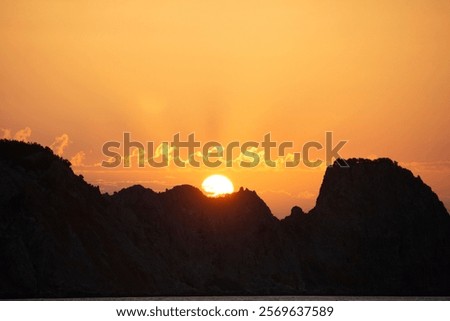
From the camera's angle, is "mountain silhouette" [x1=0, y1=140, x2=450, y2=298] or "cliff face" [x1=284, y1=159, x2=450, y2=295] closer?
"mountain silhouette" [x1=0, y1=140, x2=450, y2=298]

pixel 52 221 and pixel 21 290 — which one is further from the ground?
pixel 52 221

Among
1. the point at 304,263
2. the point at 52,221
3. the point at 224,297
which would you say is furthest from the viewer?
the point at 304,263

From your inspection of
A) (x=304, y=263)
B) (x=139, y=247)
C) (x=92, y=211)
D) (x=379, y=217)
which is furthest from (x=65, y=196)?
(x=379, y=217)

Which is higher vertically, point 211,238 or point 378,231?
point 378,231

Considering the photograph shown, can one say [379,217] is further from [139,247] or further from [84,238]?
[84,238]

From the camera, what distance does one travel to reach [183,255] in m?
114

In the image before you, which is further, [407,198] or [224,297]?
[407,198]

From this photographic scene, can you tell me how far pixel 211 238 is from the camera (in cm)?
12506

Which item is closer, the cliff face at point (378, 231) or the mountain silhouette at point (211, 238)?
the mountain silhouette at point (211, 238)

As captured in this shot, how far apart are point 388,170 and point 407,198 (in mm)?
5153

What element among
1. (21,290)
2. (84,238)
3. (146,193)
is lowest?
(21,290)

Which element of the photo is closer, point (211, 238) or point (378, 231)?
point (211, 238)

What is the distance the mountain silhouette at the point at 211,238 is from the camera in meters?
84.1

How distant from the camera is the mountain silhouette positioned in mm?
84125
